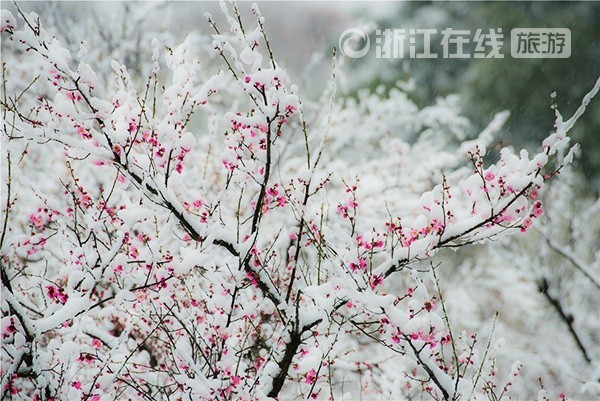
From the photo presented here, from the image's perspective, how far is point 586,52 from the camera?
38.7ft

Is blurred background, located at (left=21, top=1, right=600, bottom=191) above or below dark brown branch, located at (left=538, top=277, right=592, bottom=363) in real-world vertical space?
above

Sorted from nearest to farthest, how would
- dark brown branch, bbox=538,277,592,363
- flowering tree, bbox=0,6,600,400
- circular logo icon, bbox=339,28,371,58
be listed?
1. flowering tree, bbox=0,6,600,400
2. dark brown branch, bbox=538,277,592,363
3. circular logo icon, bbox=339,28,371,58

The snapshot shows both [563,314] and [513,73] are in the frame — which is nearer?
[563,314]

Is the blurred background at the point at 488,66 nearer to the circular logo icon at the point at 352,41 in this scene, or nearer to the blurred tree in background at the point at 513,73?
the blurred tree in background at the point at 513,73

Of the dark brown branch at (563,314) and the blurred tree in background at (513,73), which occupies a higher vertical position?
the blurred tree in background at (513,73)

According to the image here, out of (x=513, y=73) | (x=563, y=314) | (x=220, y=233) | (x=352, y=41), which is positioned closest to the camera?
(x=220, y=233)

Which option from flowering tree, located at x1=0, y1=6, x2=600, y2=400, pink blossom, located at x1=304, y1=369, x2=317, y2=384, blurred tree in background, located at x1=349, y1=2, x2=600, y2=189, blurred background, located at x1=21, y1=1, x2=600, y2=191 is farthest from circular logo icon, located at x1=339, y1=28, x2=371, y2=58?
blurred tree in background, located at x1=349, y1=2, x2=600, y2=189

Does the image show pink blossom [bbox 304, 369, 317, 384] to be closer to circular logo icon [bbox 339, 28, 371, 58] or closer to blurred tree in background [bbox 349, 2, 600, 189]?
circular logo icon [bbox 339, 28, 371, 58]

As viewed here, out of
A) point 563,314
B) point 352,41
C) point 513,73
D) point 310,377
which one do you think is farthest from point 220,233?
point 513,73

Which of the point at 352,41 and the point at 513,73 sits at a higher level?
the point at 513,73

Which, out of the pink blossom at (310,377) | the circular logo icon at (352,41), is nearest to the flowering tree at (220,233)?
the pink blossom at (310,377)

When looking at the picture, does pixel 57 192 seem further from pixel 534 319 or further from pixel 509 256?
pixel 534 319

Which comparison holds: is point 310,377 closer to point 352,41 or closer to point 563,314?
point 563,314

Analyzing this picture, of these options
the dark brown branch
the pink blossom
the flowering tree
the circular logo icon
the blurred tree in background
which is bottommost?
the pink blossom
